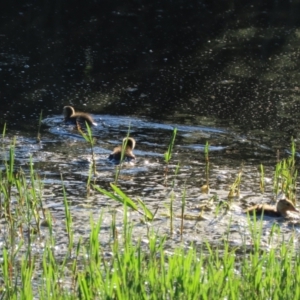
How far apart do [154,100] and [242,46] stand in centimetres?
255

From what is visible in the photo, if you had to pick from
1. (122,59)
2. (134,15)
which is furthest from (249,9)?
(122,59)

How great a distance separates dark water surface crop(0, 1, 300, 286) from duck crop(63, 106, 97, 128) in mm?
90

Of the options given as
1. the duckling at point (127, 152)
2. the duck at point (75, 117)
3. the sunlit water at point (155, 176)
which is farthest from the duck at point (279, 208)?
the duck at point (75, 117)

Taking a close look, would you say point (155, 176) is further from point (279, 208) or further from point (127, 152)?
point (279, 208)

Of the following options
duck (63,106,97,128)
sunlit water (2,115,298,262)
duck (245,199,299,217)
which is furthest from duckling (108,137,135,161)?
duck (245,199,299,217)

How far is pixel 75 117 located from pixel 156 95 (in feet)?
4.52

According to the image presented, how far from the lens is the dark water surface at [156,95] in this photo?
514cm

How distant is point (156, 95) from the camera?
303 inches

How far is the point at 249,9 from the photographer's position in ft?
38.7

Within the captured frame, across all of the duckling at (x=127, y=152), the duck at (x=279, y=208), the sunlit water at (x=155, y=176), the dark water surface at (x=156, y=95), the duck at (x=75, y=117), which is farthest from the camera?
the duck at (x=75, y=117)

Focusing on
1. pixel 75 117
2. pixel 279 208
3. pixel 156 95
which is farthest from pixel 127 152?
pixel 156 95

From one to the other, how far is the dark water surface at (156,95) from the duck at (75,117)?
0.30 ft

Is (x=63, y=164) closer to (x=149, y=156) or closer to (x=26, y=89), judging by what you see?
(x=149, y=156)

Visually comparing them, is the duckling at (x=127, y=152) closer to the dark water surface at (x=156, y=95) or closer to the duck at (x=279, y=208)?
the dark water surface at (x=156, y=95)
